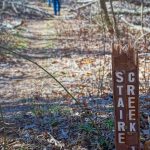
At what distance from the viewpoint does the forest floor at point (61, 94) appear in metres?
4.97

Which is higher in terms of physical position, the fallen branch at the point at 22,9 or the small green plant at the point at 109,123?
the fallen branch at the point at 22,9

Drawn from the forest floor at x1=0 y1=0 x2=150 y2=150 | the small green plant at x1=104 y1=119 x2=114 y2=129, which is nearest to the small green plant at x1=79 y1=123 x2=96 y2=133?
the forest floor at x1=0 y1=0 x2=150 y2=150

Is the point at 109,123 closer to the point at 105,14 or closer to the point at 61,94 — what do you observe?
the point at 61,94

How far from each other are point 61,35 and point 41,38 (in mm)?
745

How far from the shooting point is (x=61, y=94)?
755 centimetres

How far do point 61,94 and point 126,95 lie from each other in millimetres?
3893

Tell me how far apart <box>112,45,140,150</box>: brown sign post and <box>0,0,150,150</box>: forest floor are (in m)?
0.80

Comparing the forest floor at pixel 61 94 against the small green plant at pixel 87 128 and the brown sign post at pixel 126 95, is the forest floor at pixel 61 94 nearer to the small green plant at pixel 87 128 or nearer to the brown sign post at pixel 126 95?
the small green plant at pixel 87 128

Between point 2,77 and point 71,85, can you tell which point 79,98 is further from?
point 2,77

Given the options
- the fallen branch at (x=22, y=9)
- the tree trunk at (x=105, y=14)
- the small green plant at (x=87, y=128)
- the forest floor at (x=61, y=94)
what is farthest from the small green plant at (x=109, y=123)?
the fallen branch at (x=22, y=9)

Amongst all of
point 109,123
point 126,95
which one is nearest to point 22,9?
point 109,123

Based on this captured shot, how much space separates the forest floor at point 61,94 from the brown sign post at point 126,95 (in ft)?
2.64

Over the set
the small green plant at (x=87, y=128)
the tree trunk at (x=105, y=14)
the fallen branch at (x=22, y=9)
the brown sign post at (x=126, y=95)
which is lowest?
the small green plant at (x=87, y=128)

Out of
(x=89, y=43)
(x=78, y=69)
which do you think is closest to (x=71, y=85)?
(x=78, y=69)
